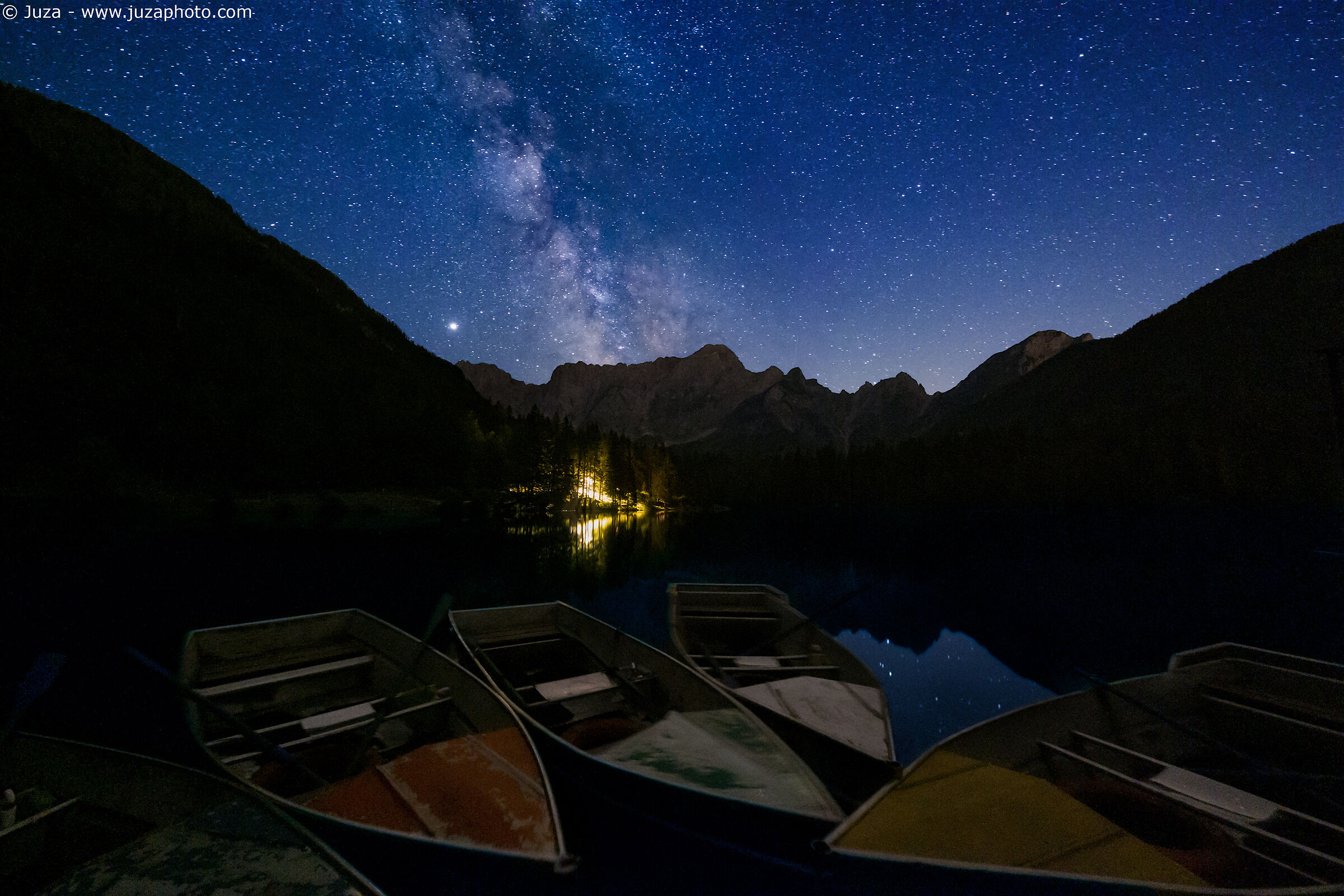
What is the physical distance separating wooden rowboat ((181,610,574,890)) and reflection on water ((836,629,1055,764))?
9268 millimetres

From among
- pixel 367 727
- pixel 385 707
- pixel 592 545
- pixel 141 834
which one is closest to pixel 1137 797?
pixel 385 707

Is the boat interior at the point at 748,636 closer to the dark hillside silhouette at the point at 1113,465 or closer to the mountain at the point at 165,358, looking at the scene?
the mountain at the point at 165,358

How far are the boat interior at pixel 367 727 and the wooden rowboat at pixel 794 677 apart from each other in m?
3.81

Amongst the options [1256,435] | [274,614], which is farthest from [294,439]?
[1256,435]

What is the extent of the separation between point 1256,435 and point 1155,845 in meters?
150

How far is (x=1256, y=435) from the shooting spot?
10344 centimetres

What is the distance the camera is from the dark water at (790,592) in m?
16.2

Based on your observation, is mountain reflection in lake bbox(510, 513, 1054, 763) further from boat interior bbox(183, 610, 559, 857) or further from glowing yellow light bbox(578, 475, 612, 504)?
glowing yellow light bbox(578, 475, 612, 504)

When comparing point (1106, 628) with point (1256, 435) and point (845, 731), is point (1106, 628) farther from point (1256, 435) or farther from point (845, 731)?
point (1256, 435)

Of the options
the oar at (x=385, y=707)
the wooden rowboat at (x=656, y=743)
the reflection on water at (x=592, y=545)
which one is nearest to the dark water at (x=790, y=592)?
the reflection on water at (x=592, y=545)

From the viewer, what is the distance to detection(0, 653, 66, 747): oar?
5.87 meters

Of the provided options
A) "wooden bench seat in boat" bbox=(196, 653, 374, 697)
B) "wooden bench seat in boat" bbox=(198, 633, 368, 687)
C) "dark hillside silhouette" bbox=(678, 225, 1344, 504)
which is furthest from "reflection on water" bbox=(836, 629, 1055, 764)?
"dark hillside silhouette" bbox=(678, 225, 1344, 504)

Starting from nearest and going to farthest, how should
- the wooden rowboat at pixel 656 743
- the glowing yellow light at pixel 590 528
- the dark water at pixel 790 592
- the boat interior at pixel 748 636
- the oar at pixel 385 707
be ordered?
1. the wooden rowboat at pixel 656 743
2. the oar at pixel 385 707
3. the boat interior at pixel 748 636
4. the dark water at pixel 790 592
5. the glowing yellow light at pixel 590 528

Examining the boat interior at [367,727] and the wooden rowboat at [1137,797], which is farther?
the boat interior at [367,727]
